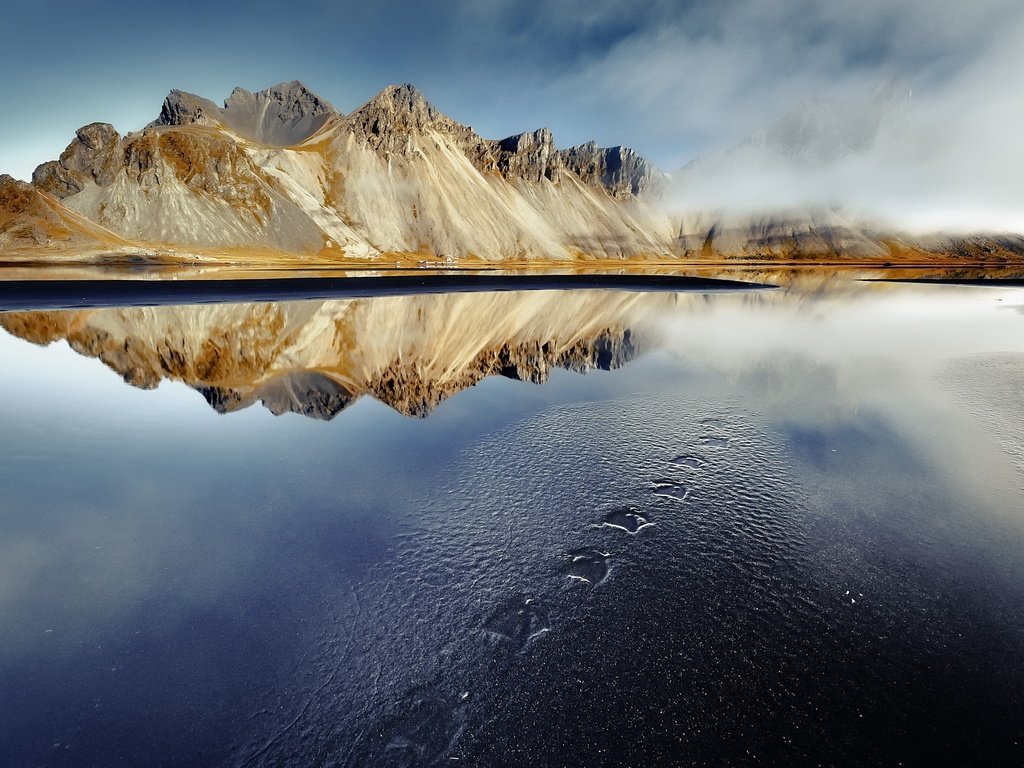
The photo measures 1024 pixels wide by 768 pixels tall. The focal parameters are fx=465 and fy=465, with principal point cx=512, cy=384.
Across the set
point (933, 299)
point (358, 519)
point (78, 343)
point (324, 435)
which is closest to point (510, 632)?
point (358, 519)

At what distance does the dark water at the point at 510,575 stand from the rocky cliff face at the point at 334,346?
1.74 feet

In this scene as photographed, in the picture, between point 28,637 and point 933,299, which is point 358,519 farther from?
point 933,299

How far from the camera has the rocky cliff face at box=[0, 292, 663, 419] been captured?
1542cm

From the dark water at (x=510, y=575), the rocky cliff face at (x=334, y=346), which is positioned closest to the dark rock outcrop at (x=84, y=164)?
the rocky cliff face at (x=334, y=346)

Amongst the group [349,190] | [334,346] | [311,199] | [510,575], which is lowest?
[510,575]

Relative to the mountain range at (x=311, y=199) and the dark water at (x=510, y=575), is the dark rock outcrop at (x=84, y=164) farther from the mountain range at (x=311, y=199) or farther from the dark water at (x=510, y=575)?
the dark water at (x=510, y=575)

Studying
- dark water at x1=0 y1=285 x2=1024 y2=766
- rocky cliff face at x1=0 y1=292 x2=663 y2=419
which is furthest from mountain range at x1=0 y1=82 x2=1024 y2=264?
dark water at x1=0 y1=285 x2=1024 y2=766

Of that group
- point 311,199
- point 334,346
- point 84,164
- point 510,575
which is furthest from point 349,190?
point 510,575

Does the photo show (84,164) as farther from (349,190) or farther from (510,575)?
(510,575)

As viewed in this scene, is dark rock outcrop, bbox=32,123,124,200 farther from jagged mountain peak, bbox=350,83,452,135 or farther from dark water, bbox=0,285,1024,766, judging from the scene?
dark water, bbox=0,285,1024,766

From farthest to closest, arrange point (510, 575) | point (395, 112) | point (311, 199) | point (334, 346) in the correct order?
point (395, 112) → point (311, 199) → point (334, 346) → point (510, 575)

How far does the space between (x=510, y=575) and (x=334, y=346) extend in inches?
676

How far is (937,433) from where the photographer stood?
1175 cm

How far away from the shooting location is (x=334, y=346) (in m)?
21.1
